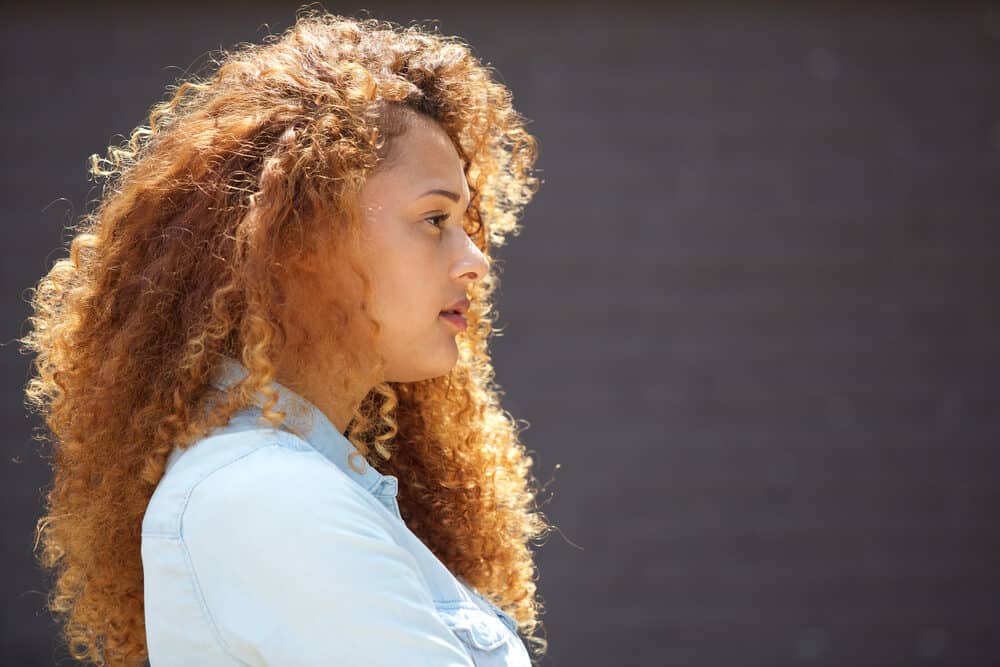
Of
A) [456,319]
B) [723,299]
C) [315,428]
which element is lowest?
[315,428]

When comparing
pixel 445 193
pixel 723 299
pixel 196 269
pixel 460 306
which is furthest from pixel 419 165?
pixel 723 299

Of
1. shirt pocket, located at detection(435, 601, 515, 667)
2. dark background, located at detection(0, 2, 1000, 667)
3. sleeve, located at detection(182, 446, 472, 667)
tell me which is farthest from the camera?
dark background, located at detection(0, 2, 1000, 667)

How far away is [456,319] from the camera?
1.63 metres

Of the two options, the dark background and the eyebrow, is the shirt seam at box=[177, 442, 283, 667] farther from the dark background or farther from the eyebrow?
the dark background

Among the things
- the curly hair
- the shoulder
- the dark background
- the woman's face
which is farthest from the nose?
the dark background

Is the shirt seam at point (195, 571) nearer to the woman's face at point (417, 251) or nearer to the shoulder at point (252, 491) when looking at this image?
the shoulder at point (252, 491)

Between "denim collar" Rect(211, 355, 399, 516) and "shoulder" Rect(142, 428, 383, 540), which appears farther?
"denim collar" Rect(211, 355, 399, 516)

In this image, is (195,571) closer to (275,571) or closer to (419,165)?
(275,571)

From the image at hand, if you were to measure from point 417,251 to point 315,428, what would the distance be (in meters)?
0.27

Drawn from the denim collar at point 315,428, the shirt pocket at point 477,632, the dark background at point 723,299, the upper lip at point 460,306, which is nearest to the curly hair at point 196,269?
the denim collar at point 315,428

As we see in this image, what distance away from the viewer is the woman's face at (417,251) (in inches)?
60.1

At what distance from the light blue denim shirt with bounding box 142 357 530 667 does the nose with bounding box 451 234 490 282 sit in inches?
14.5

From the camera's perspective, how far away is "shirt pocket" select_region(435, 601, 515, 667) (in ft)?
4.67

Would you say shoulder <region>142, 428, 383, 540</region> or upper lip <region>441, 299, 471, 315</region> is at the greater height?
upper lip <region>441, 299, 471, 315</region>
